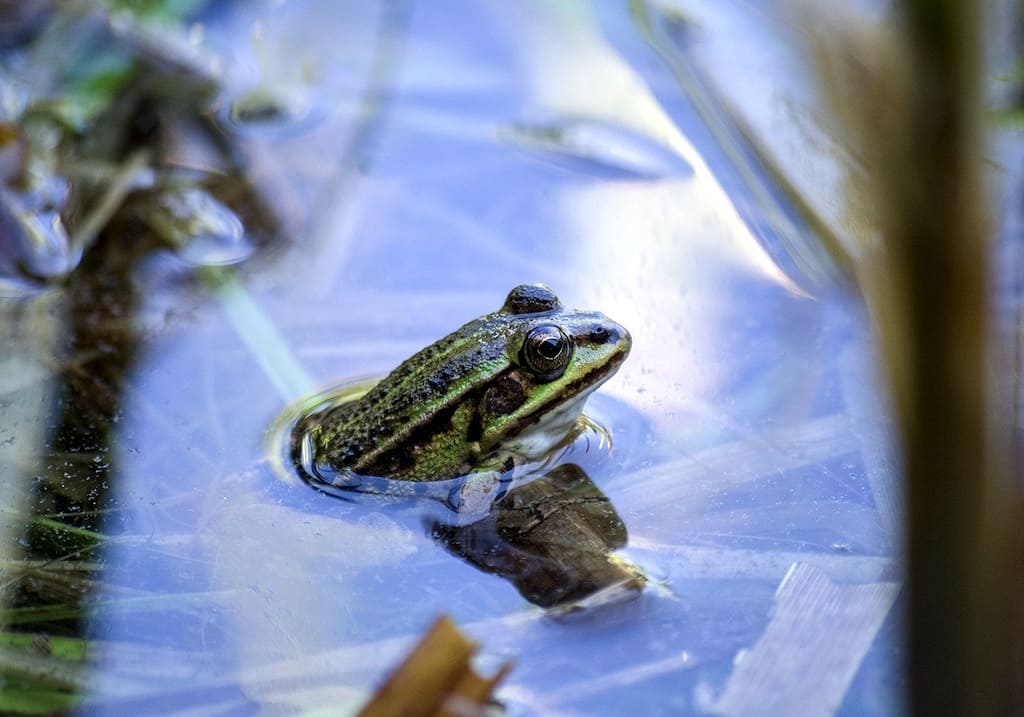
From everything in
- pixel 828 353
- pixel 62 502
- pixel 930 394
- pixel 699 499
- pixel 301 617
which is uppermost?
pixel 930 394

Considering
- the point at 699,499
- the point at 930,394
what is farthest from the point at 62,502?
the point at 930,394

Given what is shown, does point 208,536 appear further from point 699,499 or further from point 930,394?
point 930,394

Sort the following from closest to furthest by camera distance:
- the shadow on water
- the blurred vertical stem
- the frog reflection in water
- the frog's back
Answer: the blurred vertical stem
the shadow on water
the frog reflection in water
the frog's back

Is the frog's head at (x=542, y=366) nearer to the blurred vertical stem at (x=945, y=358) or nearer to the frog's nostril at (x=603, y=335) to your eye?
the frog's nostril at (x=603, y=335)

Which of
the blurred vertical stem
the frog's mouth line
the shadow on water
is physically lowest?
the shadow on water

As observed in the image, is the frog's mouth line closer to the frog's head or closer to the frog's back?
the frog's head

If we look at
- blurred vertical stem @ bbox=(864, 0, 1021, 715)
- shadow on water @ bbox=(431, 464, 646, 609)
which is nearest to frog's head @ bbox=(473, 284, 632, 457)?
shadow on water @ bbox=(431, 464, 646, 609)

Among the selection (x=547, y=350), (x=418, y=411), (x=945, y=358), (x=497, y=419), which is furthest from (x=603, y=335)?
(x=945, y=358)

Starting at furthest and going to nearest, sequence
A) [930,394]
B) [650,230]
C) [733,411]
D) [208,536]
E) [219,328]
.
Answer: [650,230] < [219,328] < [733,411] < [208,536] < [930,394]

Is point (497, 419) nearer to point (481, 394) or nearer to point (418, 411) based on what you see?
point (481, 394)
